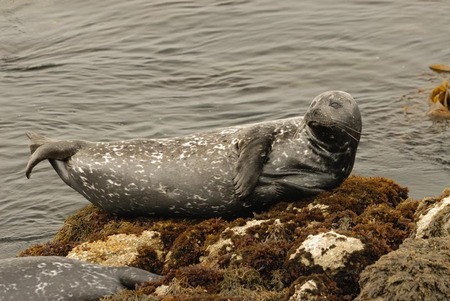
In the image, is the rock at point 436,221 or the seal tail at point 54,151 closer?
the rock at point 436,221

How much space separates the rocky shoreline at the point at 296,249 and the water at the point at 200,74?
2705 millimetres

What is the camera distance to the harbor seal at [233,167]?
8.91 meters

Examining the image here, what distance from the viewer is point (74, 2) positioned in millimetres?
21453

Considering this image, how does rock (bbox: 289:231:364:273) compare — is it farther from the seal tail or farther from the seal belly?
the seal tail

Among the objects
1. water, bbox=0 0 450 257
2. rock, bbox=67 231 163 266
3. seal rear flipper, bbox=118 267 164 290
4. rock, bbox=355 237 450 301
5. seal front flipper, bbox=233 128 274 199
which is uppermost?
rock, bbox=355 237 450 301

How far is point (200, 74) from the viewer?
16891 mm

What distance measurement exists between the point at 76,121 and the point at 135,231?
6.62 metres

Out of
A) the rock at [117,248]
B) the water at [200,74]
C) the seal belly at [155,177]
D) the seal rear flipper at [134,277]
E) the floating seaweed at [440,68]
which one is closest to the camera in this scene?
the seal rear flipper at [134,277]

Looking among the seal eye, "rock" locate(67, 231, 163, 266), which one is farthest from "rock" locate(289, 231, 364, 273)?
the seal eye

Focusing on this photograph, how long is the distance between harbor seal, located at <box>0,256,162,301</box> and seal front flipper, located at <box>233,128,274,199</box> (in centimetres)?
144

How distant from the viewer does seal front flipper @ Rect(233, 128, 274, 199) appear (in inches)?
350

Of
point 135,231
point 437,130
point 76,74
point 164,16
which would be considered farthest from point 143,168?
point 164,16

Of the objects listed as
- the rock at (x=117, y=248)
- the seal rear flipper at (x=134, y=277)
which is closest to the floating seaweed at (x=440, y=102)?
the rock at (x=117, y=248)

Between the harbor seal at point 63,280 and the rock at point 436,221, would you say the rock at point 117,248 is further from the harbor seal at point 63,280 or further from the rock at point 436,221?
the rock at point 436,221
